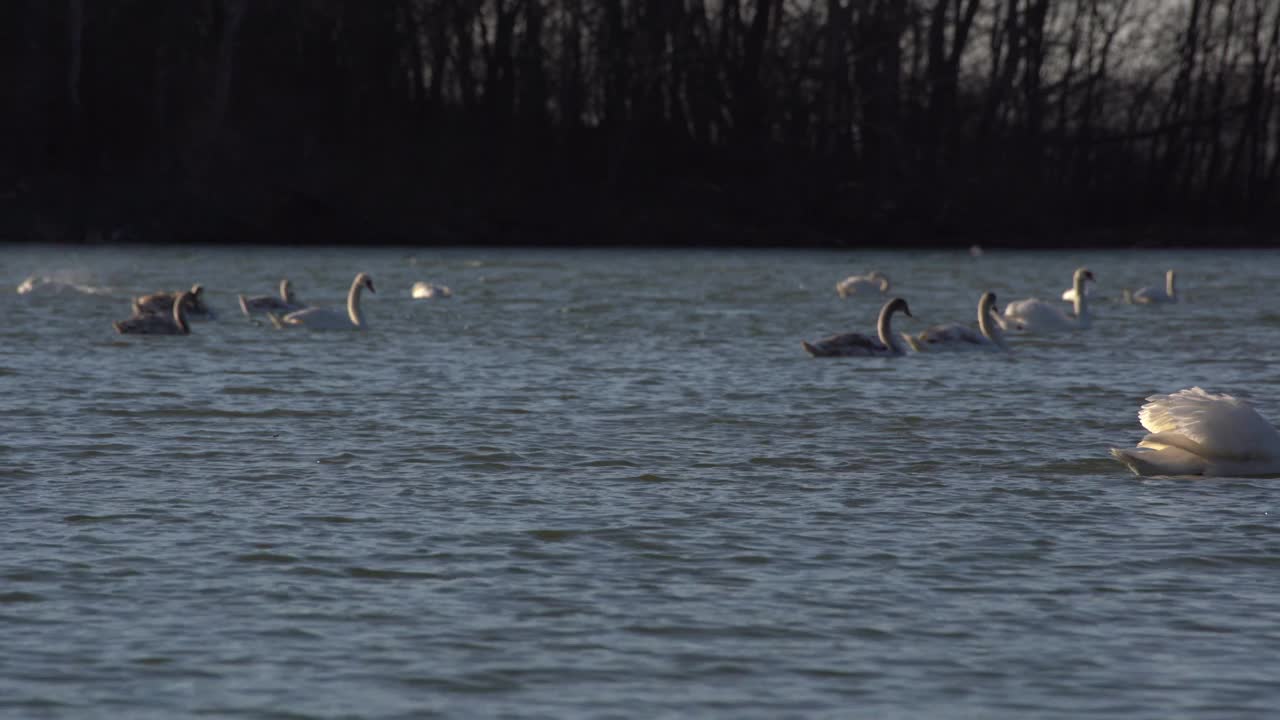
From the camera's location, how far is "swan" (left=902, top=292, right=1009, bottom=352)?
2144cm

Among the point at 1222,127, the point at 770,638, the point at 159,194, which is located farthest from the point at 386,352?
the point at 1222,127

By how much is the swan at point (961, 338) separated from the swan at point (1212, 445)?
964 cm

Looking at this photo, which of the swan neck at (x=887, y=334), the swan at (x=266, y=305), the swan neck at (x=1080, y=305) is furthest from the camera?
the swan at (x=266, y=305)

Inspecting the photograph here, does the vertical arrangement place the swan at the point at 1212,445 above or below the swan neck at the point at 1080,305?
above

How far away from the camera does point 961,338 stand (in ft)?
70.8

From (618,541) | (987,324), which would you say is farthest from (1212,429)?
(987,324)

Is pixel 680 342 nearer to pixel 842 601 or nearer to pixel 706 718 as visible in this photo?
pixel 842 601

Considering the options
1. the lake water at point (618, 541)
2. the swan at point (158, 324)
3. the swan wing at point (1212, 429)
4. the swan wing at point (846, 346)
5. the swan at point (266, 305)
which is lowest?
the swan at point (266, 305)

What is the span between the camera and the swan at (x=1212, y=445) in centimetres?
1145

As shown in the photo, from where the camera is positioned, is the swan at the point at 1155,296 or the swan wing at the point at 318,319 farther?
the swan at the point at 1155,296

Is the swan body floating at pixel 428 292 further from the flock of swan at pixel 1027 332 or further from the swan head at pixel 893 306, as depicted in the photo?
the swan head at pixel 893 306

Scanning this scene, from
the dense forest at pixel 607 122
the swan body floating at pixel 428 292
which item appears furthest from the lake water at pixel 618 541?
the dense forest at pixel 607 122

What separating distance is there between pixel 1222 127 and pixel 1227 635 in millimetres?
70021

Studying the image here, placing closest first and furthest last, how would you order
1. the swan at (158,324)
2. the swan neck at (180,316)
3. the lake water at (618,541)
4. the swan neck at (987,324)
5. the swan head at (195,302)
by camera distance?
the lake water at (618,541), the swan neck at (987,324), the swan at (158,324), the swan neck at (180,316), the swan head at (195,302)
